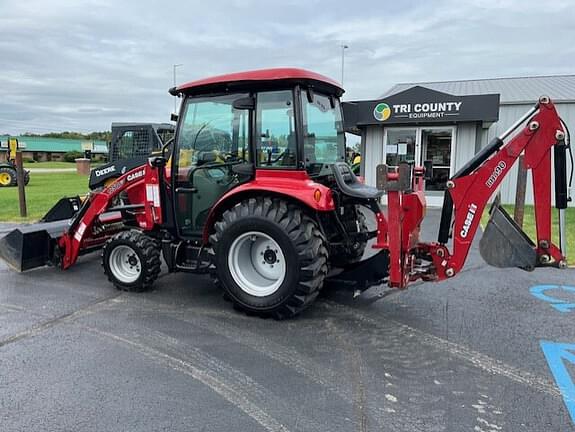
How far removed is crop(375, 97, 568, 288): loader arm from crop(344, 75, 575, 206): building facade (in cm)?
844

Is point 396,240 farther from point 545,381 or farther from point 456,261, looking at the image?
point 545,381

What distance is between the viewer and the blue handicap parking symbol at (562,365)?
10.1ft

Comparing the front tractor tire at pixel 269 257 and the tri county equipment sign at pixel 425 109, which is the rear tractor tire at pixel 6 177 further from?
the front tractor tire at pixel 269 257

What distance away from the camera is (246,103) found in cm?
454

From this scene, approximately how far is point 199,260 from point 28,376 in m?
1.99

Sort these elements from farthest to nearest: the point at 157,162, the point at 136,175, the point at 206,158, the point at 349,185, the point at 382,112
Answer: the point at 382,112, the point at 136,175, the point at 157,162, the point at 206,158, the point at 349,185

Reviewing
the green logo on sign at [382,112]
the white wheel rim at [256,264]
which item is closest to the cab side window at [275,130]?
the white wheel rim at [256,264]

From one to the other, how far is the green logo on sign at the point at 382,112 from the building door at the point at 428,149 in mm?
636

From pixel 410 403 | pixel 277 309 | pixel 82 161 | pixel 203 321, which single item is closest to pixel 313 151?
pixel 277 309

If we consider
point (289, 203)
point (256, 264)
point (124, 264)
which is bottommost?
point (124, 264)

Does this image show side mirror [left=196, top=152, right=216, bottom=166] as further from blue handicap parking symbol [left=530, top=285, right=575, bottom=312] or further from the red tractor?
blue handicap parking symbol [left=530, top=285, right=575, bottom=312]

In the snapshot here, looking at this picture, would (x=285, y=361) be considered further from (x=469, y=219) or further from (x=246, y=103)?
(x=246, y=103)

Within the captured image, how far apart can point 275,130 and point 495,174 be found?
2044 mm

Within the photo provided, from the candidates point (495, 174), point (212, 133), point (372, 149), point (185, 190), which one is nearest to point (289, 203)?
Result: point (212, 133)
